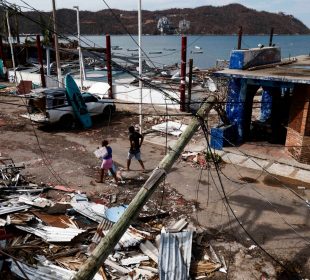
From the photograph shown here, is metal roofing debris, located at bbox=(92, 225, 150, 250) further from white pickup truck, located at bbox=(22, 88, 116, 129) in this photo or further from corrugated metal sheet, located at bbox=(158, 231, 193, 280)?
white pickup truck, located at bbox=(22, 88, 116, 129)

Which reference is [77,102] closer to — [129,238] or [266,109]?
[266,109]

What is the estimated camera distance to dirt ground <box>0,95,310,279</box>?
26.8 ft

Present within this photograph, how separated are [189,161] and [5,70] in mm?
26318

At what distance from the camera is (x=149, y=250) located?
7.96 meters

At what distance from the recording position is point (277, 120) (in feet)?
53.9

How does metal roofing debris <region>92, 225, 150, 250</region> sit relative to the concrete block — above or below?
below

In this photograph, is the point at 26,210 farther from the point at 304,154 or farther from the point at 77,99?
the point at 304,154

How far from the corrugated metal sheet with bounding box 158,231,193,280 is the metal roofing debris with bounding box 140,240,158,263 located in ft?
1.23

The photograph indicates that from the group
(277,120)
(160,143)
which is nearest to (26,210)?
(160,143)

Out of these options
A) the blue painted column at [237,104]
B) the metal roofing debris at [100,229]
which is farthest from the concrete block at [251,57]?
the metal roofing debris at [100,229]

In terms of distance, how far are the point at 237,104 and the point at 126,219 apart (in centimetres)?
1069

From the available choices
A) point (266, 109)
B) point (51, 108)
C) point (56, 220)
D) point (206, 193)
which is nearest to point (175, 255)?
point (56, 220)

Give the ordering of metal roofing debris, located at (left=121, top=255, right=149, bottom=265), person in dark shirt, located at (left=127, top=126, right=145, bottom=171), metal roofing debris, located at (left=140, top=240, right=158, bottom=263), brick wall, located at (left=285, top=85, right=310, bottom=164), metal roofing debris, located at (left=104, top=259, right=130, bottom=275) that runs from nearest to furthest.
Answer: metal roofing debris, located at (left=104, top=259, right=130, bottom=275) → metal roofing debris, located at (left=121, top=255, right=149, bottom=265) → metal roofing debris, located at (left=140, top=240, right=158, bottom=263) → person in dark shirt, located at (left=127, top=126, right=145, bottom=171) → brick wall, located at (left=285, top=85, right=310, bottom=164)

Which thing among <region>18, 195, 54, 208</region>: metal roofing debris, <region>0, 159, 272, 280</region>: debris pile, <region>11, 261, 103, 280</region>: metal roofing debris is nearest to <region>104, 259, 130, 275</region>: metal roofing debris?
<region>0, 159, 272, 280</region>: debris pile
